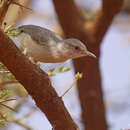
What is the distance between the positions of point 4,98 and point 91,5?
4730 millimetres

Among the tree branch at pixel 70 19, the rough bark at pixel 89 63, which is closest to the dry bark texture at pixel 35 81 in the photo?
the rough bark at pixel 89 63

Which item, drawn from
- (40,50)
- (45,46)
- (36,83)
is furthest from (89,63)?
(36,83)

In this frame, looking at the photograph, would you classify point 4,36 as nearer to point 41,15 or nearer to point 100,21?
point 100,21

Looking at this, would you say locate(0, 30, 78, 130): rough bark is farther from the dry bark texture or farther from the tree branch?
the tree branch

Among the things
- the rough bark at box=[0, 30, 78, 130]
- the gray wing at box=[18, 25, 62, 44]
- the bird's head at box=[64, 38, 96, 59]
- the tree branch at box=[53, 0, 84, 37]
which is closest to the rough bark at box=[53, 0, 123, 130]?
the tree branch at box=[53, 0, 84, 37]

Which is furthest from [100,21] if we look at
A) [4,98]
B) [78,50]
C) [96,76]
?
[4,98]

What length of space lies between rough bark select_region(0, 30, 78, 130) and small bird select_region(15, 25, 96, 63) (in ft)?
1.97

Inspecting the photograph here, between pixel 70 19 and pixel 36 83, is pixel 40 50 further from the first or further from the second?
pixel 70 19

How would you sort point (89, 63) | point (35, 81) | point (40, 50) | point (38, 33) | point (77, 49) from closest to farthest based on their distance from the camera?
point (35, 81) → point (40, 50) → point (38, 33) → point (77, 49) → point (89, 63)

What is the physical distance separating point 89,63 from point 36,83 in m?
2.29

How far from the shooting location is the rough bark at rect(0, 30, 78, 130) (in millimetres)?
1742

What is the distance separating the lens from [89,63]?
13.4ft

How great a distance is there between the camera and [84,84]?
4.12 meters

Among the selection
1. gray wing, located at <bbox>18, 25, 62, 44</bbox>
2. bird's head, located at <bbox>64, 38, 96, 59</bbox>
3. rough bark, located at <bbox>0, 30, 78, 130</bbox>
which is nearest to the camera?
rough bark, located at <bbox>0, 30, 78, 130</bbox>
